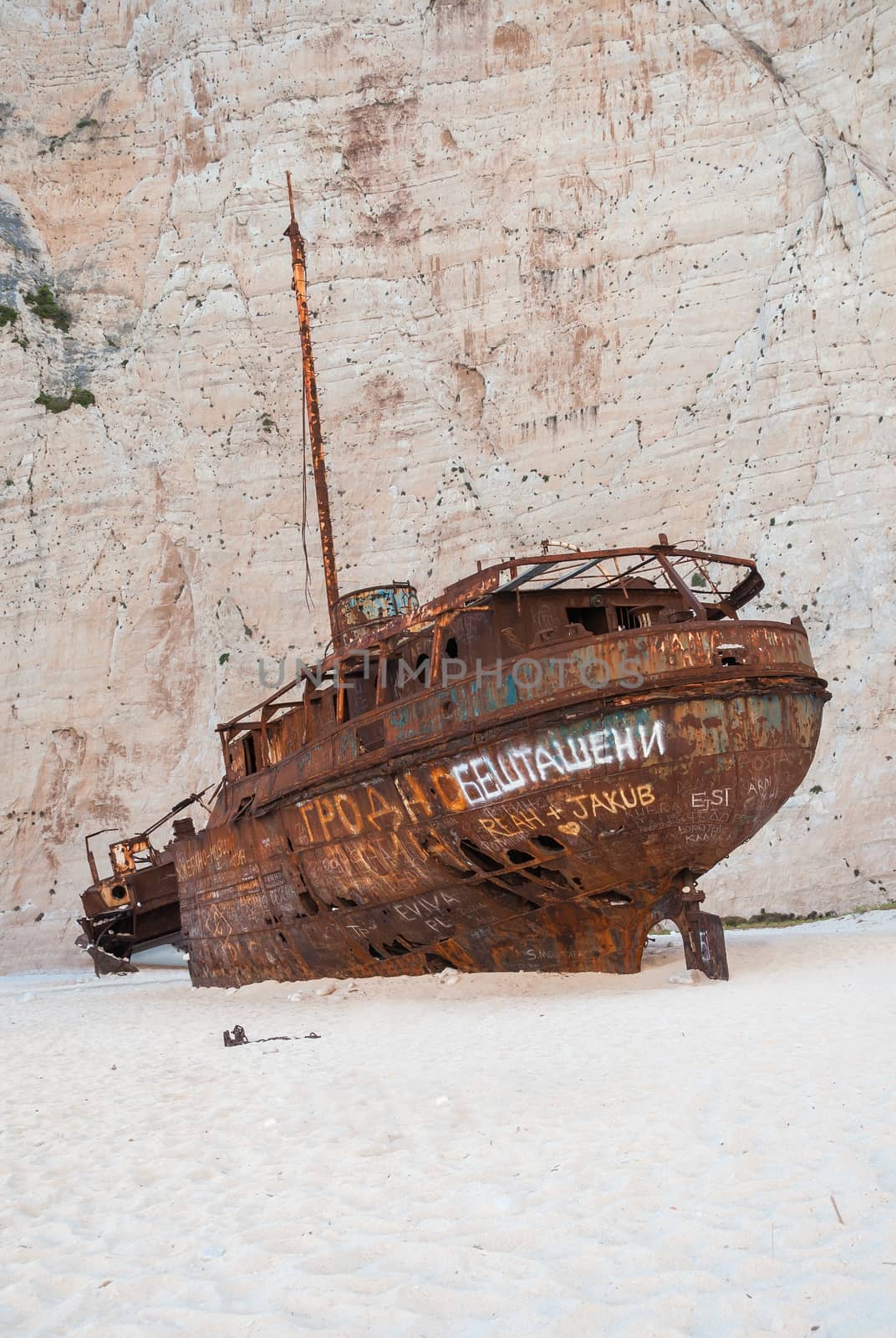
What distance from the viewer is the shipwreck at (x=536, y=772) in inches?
325

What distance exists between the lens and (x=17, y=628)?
25469 millimetres

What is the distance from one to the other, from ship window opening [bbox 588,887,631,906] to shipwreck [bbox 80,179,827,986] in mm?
24

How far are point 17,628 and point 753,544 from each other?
1732cm

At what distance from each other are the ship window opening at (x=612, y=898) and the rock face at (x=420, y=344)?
11826 mm

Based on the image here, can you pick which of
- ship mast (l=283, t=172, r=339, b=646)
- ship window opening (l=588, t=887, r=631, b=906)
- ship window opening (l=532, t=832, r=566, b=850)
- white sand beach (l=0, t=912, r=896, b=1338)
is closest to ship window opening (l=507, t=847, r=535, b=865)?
ship window opening (l=532, t=832, r=566, b=850)

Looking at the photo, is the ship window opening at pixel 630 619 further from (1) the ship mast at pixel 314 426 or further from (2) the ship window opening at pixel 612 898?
(1) the ship mast at pixel 314 426

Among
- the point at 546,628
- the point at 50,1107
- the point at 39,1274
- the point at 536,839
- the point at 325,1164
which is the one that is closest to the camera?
the point at 39,1274

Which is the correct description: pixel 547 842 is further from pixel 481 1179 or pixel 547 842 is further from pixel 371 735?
pixel 481 1179

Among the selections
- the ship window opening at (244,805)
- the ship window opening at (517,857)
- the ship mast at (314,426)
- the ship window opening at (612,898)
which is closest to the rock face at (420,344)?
the ship mast at (314,426)

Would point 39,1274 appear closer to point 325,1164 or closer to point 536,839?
point 325,1164

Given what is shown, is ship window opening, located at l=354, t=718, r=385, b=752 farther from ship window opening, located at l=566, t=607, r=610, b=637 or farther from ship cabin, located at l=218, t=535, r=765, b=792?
ship window opening, located at l=566, t=607, r=610, b=637

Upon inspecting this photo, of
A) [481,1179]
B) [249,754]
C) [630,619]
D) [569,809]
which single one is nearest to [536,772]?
[569,809]

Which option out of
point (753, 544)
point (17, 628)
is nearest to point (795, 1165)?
point (753, 544)

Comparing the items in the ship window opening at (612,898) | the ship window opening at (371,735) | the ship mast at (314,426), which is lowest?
the ship window opening at (612,898)
